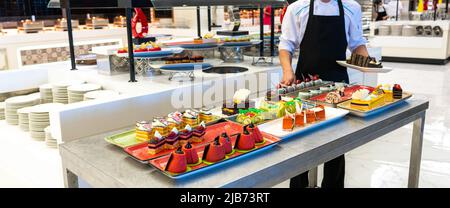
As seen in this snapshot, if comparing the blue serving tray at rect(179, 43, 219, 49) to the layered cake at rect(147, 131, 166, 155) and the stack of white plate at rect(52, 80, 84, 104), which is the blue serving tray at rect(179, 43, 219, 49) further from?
the layered cake at rect(147, 131, 166, 155)

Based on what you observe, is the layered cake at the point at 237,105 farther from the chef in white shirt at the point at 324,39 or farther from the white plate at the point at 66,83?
the white plate at the point at 66,83

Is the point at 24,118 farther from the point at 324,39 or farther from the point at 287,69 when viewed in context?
the point at 324,39

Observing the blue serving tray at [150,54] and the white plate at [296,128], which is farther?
the blue serving tray at [150,54]

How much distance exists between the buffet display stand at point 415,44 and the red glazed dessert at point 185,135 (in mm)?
7601

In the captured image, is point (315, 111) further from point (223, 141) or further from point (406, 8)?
point (406, 8)

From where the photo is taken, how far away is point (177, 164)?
133cm

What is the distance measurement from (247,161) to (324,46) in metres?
1.43

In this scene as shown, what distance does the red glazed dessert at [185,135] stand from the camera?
5.20ft

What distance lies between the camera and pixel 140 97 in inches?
92.0

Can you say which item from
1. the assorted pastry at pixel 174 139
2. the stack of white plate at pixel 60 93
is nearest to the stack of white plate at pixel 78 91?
the stack of white plate at pixel 60 93
